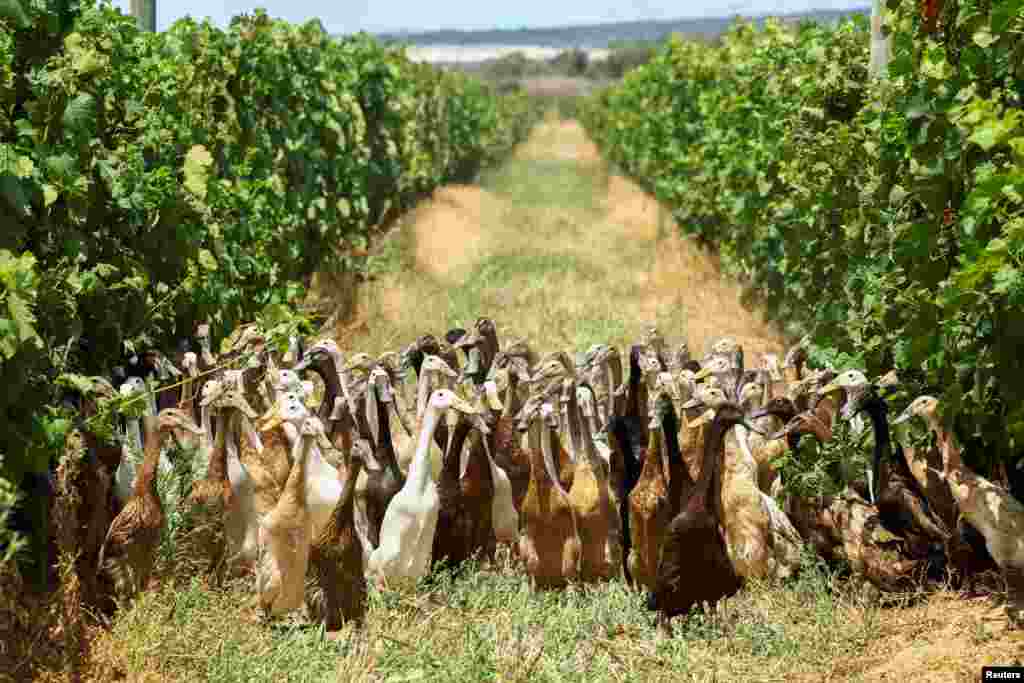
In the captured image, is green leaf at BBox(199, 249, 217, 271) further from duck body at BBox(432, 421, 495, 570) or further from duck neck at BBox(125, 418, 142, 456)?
duck body at BBox(432, 421, 495, 570)

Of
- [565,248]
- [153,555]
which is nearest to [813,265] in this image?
[153,555]

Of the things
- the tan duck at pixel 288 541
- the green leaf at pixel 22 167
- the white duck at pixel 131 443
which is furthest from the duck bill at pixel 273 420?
the green leaf at pixel 22 167

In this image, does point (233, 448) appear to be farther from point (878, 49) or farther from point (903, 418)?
point (878, 49)

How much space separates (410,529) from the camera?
18.5 ft

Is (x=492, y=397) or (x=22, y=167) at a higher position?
(x=22, y=167)

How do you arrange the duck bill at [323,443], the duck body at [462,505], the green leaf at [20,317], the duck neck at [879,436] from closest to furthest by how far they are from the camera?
the green leaf at [20,317] → the duck bill at [323,443] → the duck neck at [879,436] → the duck body at [462,505]

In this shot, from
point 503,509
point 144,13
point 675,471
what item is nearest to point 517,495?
point 503,509

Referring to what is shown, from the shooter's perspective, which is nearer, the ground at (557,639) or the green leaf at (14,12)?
the ground at (557,639)

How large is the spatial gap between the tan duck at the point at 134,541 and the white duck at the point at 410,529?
3.14 feet

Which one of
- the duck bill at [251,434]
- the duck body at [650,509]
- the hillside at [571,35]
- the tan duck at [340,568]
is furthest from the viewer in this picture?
the hillside at [571,35]

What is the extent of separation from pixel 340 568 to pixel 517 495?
139 centimetres

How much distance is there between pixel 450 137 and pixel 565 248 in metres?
8.67

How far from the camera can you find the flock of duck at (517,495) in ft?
17.6

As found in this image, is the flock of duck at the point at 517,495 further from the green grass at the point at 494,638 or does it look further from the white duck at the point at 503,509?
the green grass at the point at 494,638
